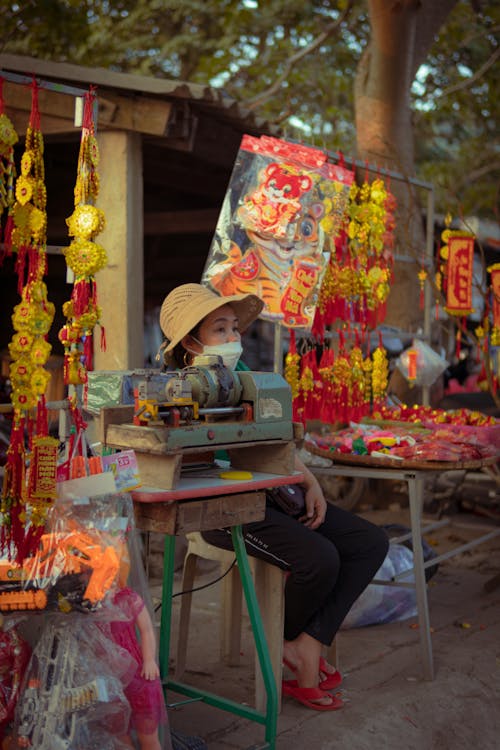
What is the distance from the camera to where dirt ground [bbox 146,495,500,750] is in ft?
9.54

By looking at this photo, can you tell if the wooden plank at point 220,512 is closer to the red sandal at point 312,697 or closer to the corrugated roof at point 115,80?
the red sandal at point 312,697

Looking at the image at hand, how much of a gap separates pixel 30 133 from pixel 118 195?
2.38m

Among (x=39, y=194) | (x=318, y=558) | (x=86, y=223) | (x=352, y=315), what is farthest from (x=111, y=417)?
(x=352, y=315)

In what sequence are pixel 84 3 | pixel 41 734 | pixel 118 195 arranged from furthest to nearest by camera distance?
pixel 84 3
pixel 118 195
pixel 41 734

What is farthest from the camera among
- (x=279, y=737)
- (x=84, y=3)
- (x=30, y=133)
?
(x=84, y=3)

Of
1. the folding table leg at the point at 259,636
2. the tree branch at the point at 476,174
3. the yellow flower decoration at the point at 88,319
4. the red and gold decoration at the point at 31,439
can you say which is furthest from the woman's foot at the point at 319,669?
the tree branch at the point at 476,174

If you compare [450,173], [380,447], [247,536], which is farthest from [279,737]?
[450,173]

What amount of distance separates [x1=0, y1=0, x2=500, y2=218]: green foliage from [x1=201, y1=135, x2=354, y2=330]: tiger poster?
20.8ft

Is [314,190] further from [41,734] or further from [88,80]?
[41,734]

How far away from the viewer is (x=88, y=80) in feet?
14.8

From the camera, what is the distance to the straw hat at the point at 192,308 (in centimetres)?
294

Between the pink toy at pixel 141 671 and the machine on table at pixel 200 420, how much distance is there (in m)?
0.35

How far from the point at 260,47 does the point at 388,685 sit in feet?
33.5

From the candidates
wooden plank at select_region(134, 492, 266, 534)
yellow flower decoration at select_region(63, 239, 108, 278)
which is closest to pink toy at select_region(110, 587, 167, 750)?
wooden plank at select_region(134, 492, 266, 534)
